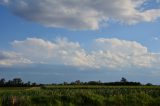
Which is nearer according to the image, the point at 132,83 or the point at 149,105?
the point at 149,105

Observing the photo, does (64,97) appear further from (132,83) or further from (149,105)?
(132,83)

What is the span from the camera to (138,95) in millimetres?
30172

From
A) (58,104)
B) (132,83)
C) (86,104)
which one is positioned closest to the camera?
(58,104)

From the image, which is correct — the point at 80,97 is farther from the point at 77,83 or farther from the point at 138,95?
the point at 77,83

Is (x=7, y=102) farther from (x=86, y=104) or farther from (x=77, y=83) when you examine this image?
(x=77, y=83)

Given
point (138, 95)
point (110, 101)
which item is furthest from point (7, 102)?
point (138, 95)

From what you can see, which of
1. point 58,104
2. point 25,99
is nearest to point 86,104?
point 58,104

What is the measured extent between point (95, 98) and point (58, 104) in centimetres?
330

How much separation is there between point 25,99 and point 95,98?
501 cm

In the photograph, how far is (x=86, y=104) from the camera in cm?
2839

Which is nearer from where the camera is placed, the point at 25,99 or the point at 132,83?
the point at 25,99

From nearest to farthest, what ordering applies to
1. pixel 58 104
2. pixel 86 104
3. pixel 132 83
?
1. pixel 58 104
2. pixel 86 104
3. pixel 132 83

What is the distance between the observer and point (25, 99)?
2770cm

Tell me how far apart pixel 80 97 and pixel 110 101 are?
2.33m
